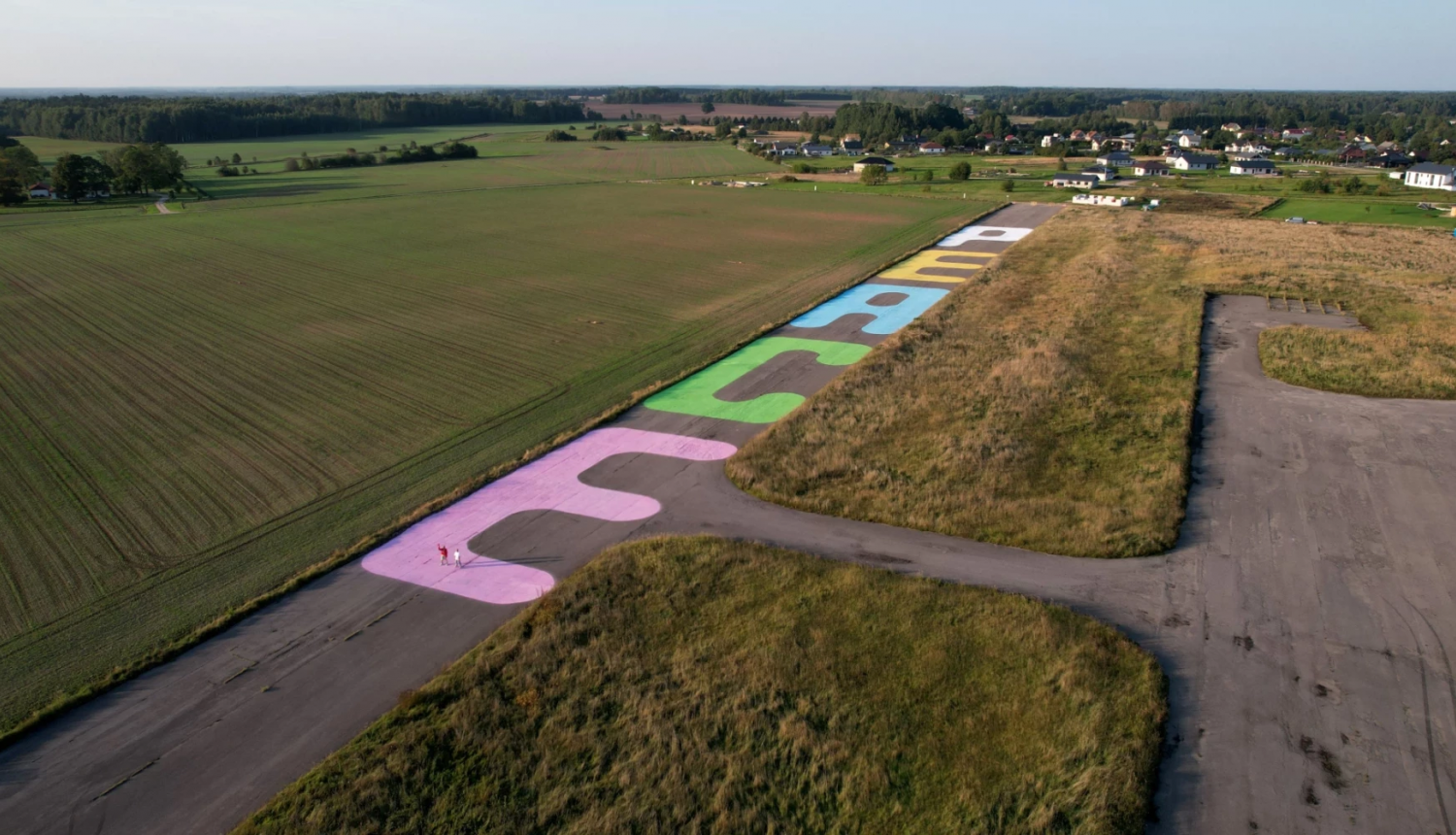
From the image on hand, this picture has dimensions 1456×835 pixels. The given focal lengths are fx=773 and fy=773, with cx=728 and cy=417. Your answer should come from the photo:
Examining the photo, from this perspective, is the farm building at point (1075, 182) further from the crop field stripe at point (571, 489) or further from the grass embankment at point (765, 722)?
the grass embankment at point (765, 722)

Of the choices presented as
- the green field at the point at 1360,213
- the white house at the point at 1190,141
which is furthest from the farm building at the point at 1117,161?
the white house at the point at 1190,141

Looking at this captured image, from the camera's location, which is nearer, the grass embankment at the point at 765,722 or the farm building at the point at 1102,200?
the grass embankment at the point at 765,722

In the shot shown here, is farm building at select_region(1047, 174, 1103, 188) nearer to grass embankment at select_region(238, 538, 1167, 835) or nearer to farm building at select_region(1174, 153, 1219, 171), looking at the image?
farm building at select_region(1174, 153, 1219, 171)

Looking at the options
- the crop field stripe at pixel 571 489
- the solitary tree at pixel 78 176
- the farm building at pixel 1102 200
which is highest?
the solitary tree at pixel 78 176

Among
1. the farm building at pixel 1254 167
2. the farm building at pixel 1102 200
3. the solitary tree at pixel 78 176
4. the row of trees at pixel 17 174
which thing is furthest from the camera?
the farm building at pixel 1254 167

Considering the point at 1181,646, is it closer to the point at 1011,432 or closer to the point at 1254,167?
the point at 1011,432

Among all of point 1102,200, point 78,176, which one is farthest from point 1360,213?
point 78,176
